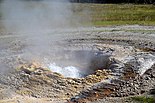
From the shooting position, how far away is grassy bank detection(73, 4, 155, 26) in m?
34.3

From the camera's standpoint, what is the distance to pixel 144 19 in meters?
34.5

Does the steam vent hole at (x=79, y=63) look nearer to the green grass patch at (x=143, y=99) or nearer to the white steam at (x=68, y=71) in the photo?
the white steam at (x=68, y=71)

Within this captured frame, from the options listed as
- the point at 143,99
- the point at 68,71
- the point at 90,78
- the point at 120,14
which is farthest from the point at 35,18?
the point at 143,99

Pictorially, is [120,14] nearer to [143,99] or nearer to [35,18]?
[35,18]

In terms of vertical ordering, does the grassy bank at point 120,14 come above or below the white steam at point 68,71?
above

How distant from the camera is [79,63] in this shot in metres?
23.8

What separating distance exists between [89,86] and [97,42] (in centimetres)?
831

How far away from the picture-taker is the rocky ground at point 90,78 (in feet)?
59.2

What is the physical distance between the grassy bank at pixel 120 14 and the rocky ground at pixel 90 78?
7.33 meters

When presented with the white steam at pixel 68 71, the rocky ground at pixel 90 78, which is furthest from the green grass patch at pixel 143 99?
the white steam at pixel 68 71

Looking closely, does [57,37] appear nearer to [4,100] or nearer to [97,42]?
[97,42]

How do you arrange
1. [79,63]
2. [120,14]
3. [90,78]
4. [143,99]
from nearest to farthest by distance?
1. [143,99]
2. [90,78]
3. [79,63]
4. [120,14]

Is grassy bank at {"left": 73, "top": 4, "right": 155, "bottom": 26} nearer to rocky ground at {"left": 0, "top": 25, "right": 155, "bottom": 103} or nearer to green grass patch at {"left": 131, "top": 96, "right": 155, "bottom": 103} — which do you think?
rocky ground at {"left": 0, "top": 25, "right": 155, "bottom": 103}

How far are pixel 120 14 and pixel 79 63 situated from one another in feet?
48.6
